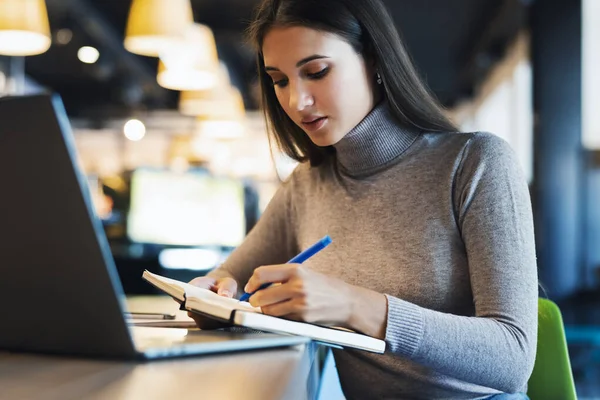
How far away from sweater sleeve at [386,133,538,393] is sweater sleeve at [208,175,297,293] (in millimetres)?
431

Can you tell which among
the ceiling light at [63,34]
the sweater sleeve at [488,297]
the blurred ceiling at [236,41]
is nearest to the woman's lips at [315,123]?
the sweater sleeve at [488,297]

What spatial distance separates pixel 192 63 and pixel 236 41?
16.3ft

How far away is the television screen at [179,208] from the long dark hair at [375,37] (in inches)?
93.4

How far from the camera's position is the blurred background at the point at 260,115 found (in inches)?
136

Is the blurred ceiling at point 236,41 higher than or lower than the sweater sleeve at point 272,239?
higher

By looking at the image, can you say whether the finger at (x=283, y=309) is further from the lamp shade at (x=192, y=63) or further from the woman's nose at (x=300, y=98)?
the lamp shade at (x=192, y=63)

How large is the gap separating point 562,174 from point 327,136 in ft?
13.2

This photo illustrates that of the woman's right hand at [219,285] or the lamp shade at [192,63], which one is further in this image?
the lamp shade at [192,63]

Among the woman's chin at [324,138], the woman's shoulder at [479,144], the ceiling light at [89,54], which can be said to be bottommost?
the woman's shoulder at [479,144]

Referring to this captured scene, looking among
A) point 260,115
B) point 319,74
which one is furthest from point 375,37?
point 260,115

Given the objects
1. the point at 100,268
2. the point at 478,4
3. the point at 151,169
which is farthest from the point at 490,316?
the point at 478,4

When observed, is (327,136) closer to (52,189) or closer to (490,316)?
(490,316)

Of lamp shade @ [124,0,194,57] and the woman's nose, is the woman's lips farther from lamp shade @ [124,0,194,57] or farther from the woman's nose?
lamp shade @ [124,0,194,57]

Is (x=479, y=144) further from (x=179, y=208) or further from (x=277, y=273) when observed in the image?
(x=179, y=208)
